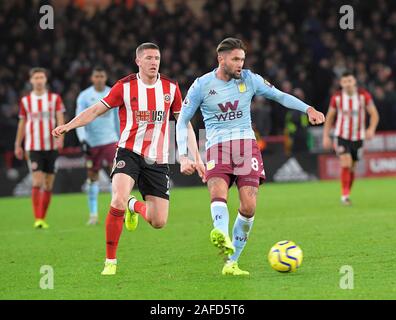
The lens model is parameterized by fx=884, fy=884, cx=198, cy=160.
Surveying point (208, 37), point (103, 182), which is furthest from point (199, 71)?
point (103, 182)

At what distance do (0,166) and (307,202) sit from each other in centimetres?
756

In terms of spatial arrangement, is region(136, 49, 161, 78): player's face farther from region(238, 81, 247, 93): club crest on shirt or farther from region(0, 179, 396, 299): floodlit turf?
region(0, 179, 396, 299): floodlit turf

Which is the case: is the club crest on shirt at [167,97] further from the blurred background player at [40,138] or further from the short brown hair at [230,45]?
the blurred background player at [40,138]

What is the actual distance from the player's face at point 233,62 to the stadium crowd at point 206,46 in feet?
40.6

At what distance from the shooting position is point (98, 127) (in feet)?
44.7

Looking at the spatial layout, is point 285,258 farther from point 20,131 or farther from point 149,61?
point 20,131

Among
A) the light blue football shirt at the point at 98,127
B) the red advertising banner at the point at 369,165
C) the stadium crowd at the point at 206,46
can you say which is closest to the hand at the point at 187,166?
the light blue football shirt at the point at 98,127

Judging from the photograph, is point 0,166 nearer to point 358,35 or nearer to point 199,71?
point 199,71

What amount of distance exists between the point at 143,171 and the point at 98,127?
5006 millimetres

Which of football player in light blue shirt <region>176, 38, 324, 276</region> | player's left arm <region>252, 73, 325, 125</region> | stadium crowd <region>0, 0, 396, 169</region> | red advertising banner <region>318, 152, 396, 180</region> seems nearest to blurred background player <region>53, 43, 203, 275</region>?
football player in light blue shirt <region>176, 38, 324, 276</region>

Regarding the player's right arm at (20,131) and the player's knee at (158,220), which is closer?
the player's knee at (158,220)

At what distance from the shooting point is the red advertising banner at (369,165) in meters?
21.5

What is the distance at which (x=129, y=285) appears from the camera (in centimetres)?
767

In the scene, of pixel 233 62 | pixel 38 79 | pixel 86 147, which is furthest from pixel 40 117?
pixel 233 62
